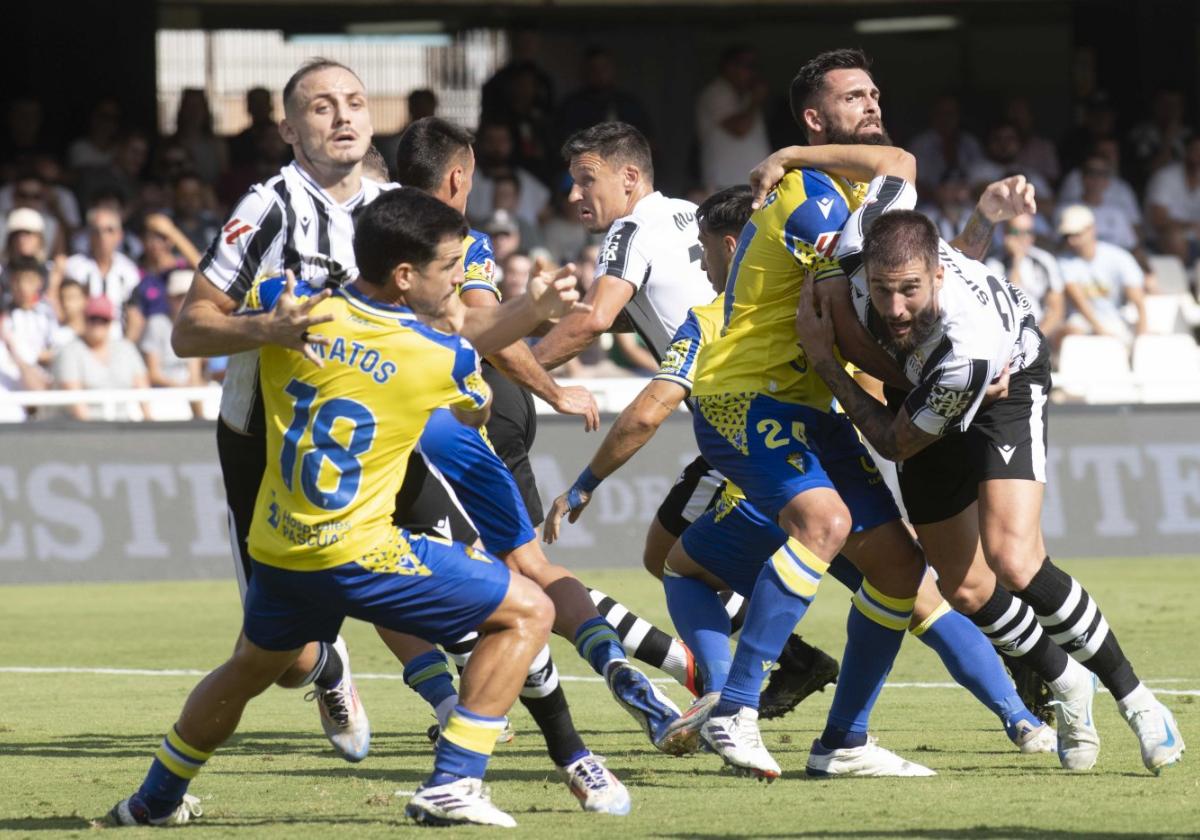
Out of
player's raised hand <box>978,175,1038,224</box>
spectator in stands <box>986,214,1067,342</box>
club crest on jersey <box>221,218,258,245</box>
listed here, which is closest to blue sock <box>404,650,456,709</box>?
club crest on jersey <box>221,218,258,245</box>

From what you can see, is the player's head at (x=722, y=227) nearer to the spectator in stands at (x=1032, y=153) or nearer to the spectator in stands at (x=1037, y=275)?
the spectator in stands at (x=1037, y=275)

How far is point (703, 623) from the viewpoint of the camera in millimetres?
7488

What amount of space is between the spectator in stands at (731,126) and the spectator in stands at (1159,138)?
14.4 feet

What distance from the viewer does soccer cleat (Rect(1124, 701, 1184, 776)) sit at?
6312 millimetres

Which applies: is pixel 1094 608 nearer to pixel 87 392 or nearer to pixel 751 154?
pixel 87 392

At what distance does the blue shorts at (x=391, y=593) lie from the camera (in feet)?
17.4

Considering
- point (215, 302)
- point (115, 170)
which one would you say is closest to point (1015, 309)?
point (215, 302)

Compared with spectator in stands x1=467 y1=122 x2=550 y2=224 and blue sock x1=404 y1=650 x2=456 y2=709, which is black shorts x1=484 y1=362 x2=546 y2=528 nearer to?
blue sock x1=404 y1=650 x2=456 y2=709

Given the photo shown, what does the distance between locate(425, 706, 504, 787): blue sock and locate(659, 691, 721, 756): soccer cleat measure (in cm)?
122

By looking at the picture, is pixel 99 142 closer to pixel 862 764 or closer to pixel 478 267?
pixel 478 267

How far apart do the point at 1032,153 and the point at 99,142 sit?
9.63m

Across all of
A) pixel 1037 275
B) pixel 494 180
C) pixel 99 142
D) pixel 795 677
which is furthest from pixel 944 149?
pixel 795 677

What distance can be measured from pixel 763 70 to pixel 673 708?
60.8ft

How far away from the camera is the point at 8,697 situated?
9133 millimetres
